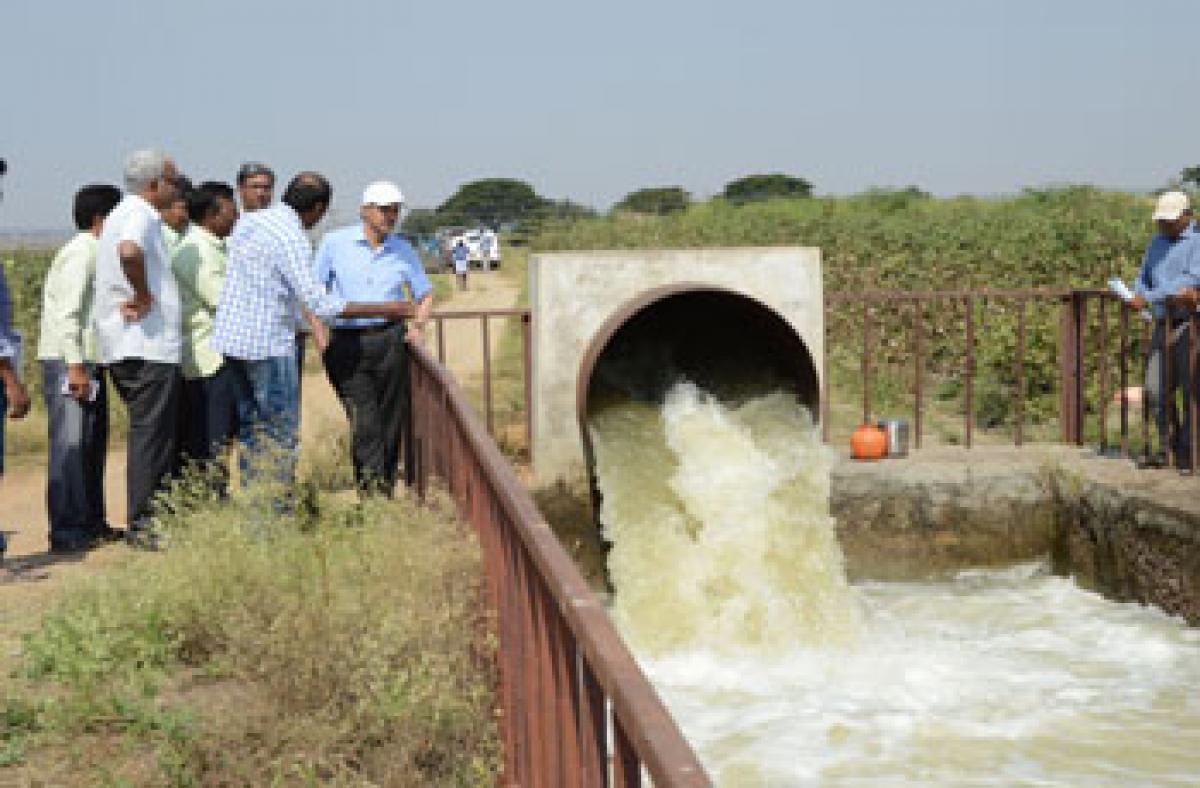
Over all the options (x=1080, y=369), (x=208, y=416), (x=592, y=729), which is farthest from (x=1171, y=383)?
(x=592, y=729)

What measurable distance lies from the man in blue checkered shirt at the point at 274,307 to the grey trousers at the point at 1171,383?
168 inches

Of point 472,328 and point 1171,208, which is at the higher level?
point 1171,208

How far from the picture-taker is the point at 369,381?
23.5ft

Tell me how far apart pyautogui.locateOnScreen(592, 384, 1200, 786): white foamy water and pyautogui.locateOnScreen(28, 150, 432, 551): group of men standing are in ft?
6.53

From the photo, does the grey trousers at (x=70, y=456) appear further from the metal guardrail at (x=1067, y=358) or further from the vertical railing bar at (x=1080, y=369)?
the vertical railing bar at (x=1080, y=369)

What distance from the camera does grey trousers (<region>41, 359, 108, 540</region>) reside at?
24.4 feet

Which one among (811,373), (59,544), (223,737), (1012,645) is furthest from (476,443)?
(811,373)

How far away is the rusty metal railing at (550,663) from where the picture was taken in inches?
91.2

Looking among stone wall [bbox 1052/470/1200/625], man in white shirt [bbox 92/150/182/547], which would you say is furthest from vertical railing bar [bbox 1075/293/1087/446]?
man in white shirt [bbox 92/150/182/547]

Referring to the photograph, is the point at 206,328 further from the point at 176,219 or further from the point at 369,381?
the point at 369,381

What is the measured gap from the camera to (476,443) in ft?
15.4

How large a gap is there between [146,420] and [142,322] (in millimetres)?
485

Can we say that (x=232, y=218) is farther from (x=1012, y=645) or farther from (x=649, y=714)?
(x=649, y=714)

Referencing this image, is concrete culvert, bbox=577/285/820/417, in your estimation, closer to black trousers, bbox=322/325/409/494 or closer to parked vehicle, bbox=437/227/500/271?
black trousers, bbox=322/325/409/494
